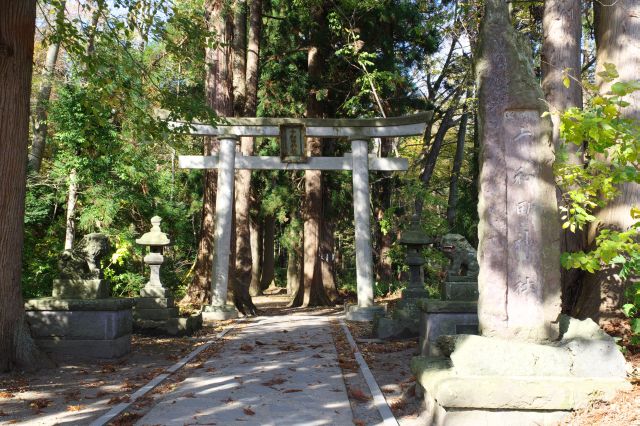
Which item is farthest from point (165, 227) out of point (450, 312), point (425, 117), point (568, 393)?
point (568, 393)

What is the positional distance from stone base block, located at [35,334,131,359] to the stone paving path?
1.58 m

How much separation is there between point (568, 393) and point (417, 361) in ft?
5.11

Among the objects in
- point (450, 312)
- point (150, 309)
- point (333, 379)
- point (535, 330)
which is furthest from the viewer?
point (150, 309)

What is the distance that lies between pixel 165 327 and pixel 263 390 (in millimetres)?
5916

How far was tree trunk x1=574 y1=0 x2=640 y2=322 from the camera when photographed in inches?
313

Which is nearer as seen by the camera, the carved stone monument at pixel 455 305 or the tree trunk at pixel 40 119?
the carved stone monument at pixel 455 305

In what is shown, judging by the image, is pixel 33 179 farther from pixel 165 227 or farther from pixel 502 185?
pixel 502 185

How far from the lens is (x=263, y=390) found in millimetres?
6930

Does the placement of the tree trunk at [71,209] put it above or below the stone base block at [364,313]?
above

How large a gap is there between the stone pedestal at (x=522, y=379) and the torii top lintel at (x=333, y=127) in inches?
423

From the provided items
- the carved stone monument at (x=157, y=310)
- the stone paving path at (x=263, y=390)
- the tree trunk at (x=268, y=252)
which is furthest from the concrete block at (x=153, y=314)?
the tree trunk at (x=268, y=252)

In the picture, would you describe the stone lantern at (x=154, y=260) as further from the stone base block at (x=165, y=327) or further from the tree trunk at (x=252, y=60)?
the tree trunk at (x=252, y=60)

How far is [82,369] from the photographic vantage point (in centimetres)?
851

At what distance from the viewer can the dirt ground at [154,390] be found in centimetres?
550
